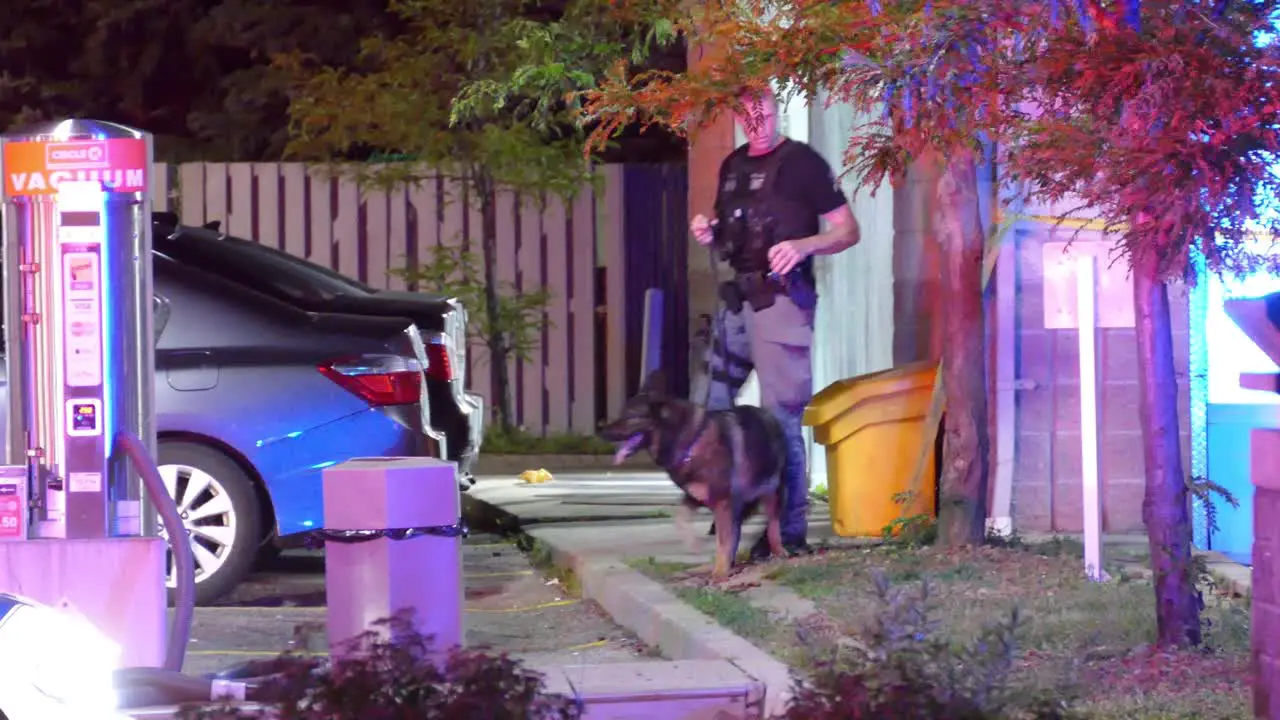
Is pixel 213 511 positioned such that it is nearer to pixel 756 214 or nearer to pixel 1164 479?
pixel 756 214

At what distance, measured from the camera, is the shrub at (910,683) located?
4031mm

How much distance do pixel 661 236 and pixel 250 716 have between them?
1251 cm

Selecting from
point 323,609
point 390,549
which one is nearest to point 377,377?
point 323,609

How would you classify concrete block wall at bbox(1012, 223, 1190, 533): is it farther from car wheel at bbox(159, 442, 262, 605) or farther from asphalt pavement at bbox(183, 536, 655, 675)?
car wheel at bbox(159, 442, 262, 605)

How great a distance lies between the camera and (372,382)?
28.3 feet

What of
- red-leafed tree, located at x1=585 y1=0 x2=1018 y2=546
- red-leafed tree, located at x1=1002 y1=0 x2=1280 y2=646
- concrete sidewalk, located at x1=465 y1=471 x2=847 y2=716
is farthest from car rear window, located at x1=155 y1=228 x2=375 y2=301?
red-leafed tree, located at x1=1002 y1=0 x2=1280 y2=646

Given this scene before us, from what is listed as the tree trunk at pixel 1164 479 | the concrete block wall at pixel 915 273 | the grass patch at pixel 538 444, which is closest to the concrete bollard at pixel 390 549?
the tree trunk at pixel 1164 479

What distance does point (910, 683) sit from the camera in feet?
13.5

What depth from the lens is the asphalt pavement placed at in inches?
295

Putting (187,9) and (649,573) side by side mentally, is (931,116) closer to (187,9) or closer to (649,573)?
(649,573)

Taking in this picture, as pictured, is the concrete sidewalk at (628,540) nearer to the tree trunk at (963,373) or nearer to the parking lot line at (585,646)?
the parking lot line at (585,646)

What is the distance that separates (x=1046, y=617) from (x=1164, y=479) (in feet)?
2.84

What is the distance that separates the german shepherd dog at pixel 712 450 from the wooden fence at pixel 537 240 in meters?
7.80

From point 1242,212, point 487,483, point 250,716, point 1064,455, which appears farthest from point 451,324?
point 250,716
